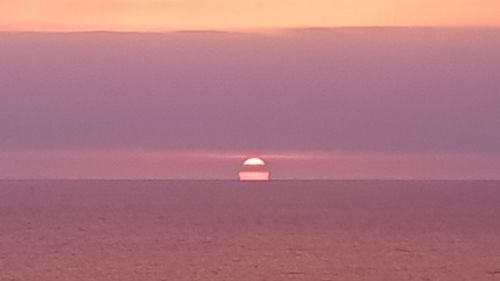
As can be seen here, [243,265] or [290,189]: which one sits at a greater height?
[290,189]

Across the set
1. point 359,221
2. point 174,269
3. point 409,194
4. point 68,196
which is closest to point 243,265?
point 174,269

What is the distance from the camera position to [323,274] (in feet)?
99.1

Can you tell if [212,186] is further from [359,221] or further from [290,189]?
[359,221]

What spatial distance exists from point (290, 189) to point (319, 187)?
3.61 metres

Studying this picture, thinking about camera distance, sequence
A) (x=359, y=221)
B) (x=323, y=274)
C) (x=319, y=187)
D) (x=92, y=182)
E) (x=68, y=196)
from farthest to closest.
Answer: (x=92, y=182) → (x=319, y=187) → (x=68, y=196) → (x=359, y=221) → (x=323, y=274)

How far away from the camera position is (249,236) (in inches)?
1586

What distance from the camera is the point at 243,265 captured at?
32.1 meters

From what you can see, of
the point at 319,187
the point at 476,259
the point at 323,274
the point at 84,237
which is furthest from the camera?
the point at 319,187

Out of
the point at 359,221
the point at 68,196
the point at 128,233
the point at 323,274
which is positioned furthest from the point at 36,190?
the point at 323,274

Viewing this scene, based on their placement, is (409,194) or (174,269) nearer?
(174,269)

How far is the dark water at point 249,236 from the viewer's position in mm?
30969

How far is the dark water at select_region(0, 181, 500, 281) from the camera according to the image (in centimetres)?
3097

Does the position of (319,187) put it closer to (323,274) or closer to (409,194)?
(409,194)

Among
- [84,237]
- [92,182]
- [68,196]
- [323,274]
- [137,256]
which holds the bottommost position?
[323,274]
